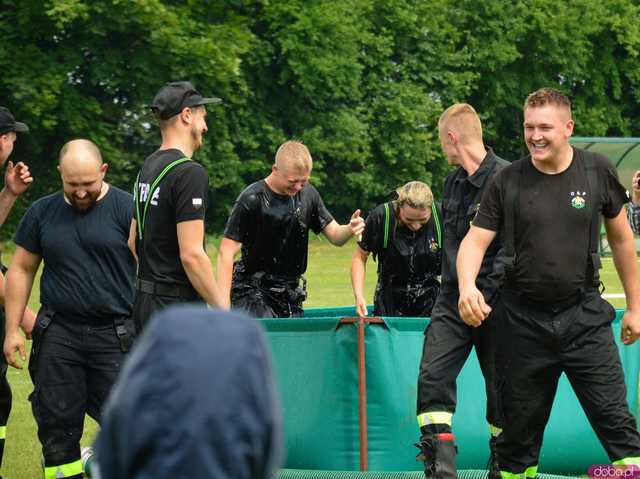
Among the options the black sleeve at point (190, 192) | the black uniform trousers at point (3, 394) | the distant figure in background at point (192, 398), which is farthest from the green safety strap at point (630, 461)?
the distant figure in background at point (192, 398)

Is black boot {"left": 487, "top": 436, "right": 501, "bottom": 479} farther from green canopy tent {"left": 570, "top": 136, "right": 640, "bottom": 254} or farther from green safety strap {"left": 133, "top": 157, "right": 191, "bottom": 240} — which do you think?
green canopy tent {"left": 570, "top": 136, "right": 640, "bottom": 254}

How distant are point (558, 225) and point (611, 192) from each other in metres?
0.32

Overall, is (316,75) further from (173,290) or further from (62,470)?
(173,290)

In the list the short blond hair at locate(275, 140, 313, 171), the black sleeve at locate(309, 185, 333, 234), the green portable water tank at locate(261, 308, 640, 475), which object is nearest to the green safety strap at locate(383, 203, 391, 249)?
the black sleeve at locate(309, 185, 333, 234)

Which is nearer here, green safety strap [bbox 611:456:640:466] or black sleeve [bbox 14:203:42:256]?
green safety strap [bbox 611:456:640:466]

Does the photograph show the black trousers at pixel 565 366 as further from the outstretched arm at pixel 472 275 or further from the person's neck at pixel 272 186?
the person's neck at pixel 272 186

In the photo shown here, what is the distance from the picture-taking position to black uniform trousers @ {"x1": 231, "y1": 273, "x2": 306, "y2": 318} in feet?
29.7

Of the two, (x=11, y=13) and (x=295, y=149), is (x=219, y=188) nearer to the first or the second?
(x=11, y=13)

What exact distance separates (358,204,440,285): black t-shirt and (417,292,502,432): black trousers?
1609 millimetres

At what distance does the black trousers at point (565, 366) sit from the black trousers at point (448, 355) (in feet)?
1.90

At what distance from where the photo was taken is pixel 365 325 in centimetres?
770

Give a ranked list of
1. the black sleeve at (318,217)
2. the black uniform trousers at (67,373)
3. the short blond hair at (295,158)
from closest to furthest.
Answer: the black uniform trousers at (67,373) < the short blond hair at (295,158) < the black sleeve at (318,217)

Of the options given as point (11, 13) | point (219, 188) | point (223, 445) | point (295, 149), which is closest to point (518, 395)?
point (295, 149)

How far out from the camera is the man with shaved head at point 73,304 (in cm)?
671
